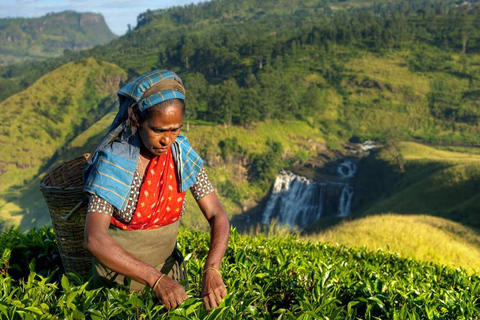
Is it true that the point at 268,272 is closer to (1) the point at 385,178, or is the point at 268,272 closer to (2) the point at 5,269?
(2) the point at 5,269

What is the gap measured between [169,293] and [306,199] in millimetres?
53773

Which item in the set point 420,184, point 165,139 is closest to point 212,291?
point 165,139

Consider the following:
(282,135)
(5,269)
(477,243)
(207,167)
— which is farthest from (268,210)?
(5,269)

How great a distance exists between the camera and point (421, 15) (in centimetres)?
10050

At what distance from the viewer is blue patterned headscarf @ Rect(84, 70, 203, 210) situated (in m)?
2.50

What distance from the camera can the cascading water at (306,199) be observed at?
53125 millimetres

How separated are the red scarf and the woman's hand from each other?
511mm

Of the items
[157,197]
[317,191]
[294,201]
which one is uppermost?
[157,197]

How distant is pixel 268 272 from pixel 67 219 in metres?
1.56

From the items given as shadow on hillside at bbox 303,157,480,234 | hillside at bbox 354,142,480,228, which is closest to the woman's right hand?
shadow on hillside at bbox 303,157,480,234

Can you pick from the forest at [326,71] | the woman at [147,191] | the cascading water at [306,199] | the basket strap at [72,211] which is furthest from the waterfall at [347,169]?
the basket strap at [72,211]

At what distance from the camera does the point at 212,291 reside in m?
2.53

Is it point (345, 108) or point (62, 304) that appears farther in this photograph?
point (345, 108)

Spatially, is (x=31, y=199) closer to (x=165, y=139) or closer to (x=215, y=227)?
(x=215, y=227)
